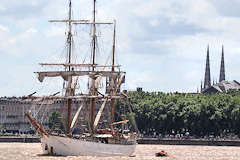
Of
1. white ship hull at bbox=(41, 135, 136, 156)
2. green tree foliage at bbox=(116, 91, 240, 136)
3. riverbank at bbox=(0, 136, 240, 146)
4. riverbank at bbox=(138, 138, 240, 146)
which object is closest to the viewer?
white ship hull at bbox=(41, 135, 136, 156)

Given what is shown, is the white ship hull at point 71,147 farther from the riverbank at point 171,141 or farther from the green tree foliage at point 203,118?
the green tree foliage at point 203,118

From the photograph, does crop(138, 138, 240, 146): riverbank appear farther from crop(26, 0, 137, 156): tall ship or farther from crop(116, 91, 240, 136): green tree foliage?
crop(26, 0, 137, 156): tall ship

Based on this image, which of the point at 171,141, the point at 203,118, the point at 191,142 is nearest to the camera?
the point at 191,142

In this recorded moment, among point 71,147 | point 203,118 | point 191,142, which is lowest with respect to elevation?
point 191,142

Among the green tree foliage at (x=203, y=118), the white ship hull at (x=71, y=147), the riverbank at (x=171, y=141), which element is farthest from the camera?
the green tree foliage at (x=203, y=118)

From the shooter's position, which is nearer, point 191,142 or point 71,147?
point 71,147

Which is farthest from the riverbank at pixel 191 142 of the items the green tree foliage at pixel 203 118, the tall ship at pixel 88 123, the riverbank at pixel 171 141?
the tall ship at pixel 88 123

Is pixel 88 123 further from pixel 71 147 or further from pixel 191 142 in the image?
pixel 191 142

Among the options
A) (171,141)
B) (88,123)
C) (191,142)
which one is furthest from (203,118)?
(88,123)

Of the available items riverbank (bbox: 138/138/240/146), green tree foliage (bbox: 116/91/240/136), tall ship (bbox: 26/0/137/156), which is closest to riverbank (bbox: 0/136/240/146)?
riverbank (bbox: 138/138/240/146)

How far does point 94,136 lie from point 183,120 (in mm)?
77064

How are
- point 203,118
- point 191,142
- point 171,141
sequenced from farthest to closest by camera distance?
point 203,118, point 171,141, point 191,142

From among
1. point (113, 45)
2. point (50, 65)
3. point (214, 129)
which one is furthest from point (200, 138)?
point (50, 65)

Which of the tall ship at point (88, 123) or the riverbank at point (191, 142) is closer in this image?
the tall ship at point (88, 123)
